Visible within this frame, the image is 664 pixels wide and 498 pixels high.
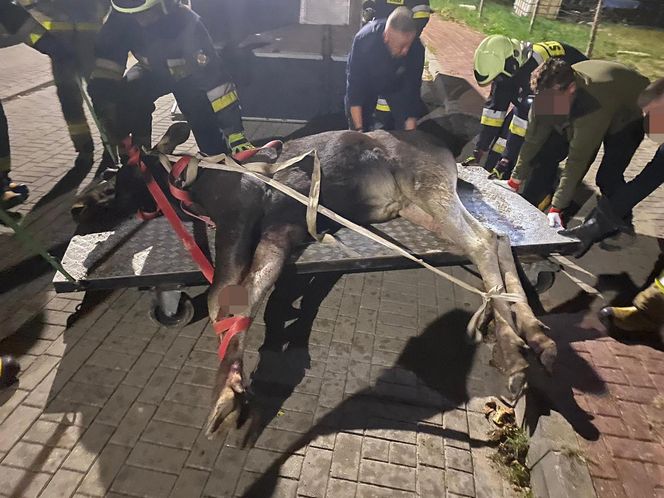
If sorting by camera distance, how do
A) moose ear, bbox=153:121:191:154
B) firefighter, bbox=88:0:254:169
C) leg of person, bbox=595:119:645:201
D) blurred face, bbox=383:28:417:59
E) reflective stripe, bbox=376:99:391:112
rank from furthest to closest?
→ reflective stripe, bbox=376:99:391:112, blurred face, bbox=383:28:417:59, firefighter, bbox=88:0:254:169, leg of person, bbox=595:119:645:201, moose ear, bbox=153:121:191:154

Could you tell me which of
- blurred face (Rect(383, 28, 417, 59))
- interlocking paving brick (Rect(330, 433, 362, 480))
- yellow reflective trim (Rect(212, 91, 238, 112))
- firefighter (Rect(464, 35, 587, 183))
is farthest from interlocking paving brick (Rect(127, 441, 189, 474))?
blurred face (Rect(383, 28, 417, 59))

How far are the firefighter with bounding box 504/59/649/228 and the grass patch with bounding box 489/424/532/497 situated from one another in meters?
1.87

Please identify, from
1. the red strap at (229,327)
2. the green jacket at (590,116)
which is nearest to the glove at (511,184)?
the green jacket at (590,116)

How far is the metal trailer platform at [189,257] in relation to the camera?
2.88 meters

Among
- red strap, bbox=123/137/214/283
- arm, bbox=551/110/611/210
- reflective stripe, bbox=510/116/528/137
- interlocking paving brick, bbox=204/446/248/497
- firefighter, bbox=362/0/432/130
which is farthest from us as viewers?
firefighter, bbox=362/0/432/130

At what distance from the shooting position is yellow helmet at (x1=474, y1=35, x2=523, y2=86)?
13.7 ft

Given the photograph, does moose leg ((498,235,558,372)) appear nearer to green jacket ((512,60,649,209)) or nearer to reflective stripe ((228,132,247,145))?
green jacket ((512,60,649,209))

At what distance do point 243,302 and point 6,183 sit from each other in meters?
4.04

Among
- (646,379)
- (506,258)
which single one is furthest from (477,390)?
(646,379)

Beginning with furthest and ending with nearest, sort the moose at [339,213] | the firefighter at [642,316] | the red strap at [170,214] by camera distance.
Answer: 1. the firefighter at [642,316]
2. the red strap at [170,214]
3. the moose at [339,213]

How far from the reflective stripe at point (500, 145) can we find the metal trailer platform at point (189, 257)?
1599 millimetres

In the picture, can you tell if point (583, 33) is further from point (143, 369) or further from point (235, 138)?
point (143, 369)

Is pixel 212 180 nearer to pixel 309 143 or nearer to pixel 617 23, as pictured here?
pixel 309 143

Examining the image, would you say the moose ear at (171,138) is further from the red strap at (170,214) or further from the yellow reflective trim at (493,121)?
the yellow reflective trim at (493,121)
